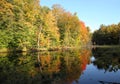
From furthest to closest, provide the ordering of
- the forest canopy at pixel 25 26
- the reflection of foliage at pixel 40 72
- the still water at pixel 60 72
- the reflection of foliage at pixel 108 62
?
the forest canopy at pixel 25 26 → the reflection of foliage at pixel 108 62 → the reflection of foliage at pixel 40 72 → the still water at pixel 60 72

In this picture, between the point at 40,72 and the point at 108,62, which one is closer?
the point at 40,72

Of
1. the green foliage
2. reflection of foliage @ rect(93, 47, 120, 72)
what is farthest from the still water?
the green foliage

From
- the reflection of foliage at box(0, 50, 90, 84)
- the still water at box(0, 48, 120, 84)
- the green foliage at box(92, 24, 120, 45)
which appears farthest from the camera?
the green foliage at box(92, 24, 120, 45)

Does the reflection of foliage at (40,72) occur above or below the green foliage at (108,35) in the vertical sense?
below

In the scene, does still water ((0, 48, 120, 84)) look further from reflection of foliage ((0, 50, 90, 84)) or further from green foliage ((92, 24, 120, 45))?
green foliage ((92, 24, 120, 45))

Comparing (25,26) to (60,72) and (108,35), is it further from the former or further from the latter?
(108,35)

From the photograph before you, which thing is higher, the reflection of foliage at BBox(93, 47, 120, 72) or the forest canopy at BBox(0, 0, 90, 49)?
the forest canopy at BBox(0, 0, 90, 49)

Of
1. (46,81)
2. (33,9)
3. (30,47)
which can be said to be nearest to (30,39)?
(30,47)

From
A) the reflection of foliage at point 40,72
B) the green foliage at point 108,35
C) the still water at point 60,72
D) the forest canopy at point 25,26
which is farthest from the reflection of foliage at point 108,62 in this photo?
the green foliage at point 108,35

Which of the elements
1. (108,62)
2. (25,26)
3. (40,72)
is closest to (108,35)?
(25,26)

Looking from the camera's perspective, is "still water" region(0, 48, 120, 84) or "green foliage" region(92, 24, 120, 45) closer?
"still water" region(0, 48, 120, 84)

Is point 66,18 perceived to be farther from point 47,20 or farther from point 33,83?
point 33,83

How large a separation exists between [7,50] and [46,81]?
34700 millimetres

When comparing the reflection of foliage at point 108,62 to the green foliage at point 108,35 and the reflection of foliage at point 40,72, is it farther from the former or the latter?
the green foliage at point 108,35
